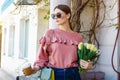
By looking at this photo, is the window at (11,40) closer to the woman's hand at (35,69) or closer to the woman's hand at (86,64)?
the woman's hand at (35,69)

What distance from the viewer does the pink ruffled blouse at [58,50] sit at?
9.48 ft

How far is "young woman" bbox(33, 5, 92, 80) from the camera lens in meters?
2.88

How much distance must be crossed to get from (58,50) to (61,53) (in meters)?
0.04

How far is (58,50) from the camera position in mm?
2893

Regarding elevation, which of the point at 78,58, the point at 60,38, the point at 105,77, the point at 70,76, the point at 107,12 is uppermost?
the point at 107,12

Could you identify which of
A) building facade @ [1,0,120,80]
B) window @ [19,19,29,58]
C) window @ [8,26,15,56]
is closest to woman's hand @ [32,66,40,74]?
building facade @ [1,0,120,80]

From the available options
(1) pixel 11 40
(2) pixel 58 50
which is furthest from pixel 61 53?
(1) pixel 11 40

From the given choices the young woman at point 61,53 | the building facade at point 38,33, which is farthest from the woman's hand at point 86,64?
the building facade at point 38,33

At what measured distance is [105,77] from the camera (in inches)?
197

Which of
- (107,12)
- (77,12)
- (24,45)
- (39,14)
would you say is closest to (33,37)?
(39,14)

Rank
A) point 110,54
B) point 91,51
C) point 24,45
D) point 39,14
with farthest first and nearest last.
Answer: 1. point 24,45
2. point 39,14
3. point 110,54
4. point 91,51

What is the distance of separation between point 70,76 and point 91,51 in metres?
0.33

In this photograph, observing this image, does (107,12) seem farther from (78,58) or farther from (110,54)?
(78,58)

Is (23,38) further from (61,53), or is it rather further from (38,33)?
(61,53)
